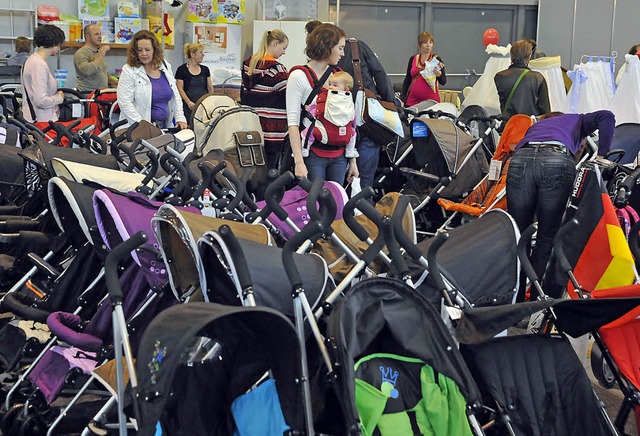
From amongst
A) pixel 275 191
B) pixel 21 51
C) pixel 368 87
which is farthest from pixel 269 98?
pixel 21 51

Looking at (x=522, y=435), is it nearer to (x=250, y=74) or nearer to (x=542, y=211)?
(x=542, y=211)

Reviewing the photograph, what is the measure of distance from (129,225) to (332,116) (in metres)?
2.27

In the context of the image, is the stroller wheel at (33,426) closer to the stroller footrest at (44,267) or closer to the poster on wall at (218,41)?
the stroller footrest at (44,267)

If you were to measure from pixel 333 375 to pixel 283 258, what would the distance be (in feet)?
1.15

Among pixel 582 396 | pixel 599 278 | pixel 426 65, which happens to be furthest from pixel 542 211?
pixel 426 65

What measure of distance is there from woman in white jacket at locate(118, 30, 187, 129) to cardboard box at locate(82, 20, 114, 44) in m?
4.19

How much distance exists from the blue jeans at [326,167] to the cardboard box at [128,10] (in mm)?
5812

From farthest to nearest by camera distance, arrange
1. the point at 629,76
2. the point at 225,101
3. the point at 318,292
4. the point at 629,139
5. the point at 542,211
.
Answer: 1. the point at 629,76
2. the point at 225,101
3. the point at 629,139
4. the point at 542,211
5. the point at 318,292

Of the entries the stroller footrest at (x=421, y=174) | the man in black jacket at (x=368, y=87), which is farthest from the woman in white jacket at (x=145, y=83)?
the stroller footrest at (x=421, y=174)

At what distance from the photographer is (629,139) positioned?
6.36 m

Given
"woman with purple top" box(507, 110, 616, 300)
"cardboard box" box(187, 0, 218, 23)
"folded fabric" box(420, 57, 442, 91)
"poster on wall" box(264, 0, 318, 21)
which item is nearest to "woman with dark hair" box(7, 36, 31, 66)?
"cardboard box" box(187, 0, 218, 23)

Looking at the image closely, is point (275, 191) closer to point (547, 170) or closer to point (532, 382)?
point (532, 382)

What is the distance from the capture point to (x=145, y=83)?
22.1 feet

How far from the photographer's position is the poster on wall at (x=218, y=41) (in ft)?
37.1
